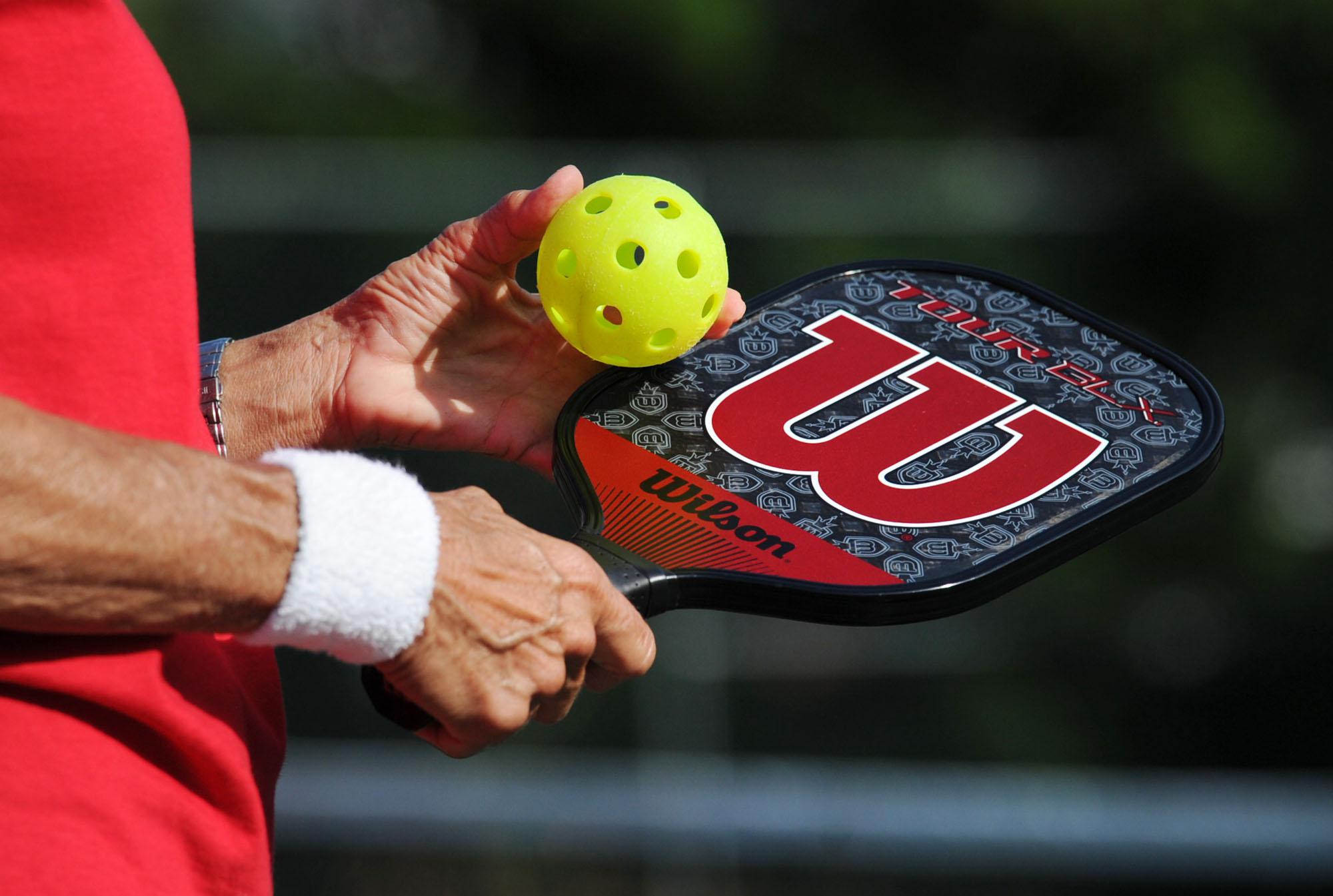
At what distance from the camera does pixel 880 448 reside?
1.94 metres

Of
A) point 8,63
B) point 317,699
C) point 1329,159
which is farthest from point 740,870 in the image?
point 1329,159

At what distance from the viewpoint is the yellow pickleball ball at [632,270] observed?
188 cm

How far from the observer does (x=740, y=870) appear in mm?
4559

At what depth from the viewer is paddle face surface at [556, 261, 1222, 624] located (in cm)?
171

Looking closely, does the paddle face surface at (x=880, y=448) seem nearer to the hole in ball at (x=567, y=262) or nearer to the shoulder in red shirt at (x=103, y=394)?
the hole in ball at (x=567, y=262)

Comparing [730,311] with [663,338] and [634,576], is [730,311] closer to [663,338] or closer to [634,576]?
[663,338]

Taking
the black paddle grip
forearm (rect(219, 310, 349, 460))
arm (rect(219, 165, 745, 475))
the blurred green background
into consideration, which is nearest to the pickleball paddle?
the black paddle grip

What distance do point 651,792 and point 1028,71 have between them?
567 cm

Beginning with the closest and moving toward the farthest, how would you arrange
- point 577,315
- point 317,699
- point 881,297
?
point 577,315 < point 881,297 < point 317,699

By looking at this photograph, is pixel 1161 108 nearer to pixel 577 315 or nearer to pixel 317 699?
pixel 317 699

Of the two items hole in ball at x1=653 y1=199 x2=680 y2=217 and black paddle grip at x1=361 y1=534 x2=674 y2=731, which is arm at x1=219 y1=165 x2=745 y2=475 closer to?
hole in ball at x1=653 y1=199 x2=680 y2=217

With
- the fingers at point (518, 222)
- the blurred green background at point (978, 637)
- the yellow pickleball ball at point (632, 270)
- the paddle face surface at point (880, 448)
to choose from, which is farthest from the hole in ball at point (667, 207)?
the blurred green background at point (978, 637)

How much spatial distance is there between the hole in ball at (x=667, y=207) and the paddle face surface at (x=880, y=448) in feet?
0.77

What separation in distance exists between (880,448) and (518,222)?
56cm
